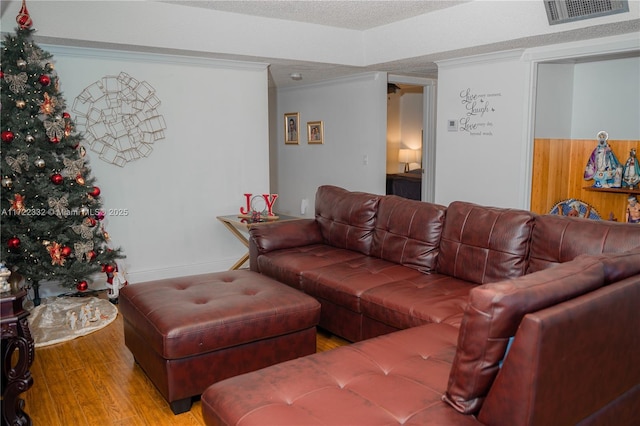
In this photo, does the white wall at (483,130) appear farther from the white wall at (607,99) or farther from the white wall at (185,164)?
the white wall at (185,164)

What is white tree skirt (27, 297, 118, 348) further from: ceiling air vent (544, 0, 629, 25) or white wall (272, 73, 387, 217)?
ceiling air vent (544, 0, 629, 25)

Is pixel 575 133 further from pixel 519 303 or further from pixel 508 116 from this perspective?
pixel 519 303

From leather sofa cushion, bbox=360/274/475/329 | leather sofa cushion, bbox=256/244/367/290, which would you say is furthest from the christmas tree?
leather sofa cushion, bbox=360/274/475/329

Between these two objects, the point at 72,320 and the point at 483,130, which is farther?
the point at 483,130

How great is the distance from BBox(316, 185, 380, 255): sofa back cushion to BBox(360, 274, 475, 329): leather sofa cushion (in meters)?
0.80

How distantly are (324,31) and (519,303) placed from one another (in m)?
4.35

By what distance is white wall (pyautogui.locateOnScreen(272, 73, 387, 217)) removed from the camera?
6.16 metres

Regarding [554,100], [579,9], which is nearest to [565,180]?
[554,100]

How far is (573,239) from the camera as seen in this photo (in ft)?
8.91

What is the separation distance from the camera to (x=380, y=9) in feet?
15.2

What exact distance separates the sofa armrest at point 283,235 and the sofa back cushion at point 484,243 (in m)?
1.27

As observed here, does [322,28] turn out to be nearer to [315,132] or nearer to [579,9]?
[315,132]

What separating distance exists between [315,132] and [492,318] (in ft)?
19.2

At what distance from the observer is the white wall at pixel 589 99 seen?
4.57m
